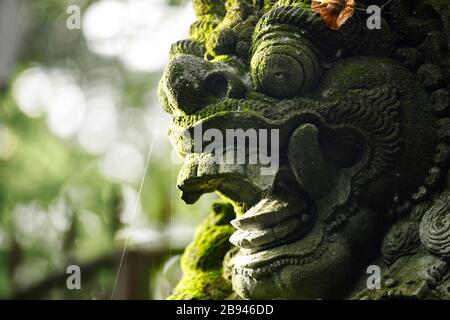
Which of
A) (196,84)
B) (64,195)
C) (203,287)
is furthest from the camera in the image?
(64,195)

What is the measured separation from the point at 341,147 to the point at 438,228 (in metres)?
0.57

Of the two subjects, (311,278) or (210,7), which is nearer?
(311,278)

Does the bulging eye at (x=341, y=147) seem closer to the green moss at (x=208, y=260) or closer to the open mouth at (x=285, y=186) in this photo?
the open mouth at (x=285, y=186)

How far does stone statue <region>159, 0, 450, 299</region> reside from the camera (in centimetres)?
337

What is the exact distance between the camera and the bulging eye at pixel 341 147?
3475 mm

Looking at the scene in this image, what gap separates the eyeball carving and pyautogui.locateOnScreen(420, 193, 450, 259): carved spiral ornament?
76 cm

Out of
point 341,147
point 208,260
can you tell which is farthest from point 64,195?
point 341,147

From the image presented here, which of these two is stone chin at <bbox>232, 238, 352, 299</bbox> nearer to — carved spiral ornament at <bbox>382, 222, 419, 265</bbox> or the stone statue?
the stone statue

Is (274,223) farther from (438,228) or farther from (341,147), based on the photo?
(438,228)

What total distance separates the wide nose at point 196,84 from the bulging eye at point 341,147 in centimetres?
42

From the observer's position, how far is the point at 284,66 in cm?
343

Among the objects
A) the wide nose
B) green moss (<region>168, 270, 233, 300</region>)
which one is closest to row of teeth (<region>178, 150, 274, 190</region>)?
the wide nose

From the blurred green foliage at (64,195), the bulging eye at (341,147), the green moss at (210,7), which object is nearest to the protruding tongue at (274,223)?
the bulging eye at (341,147)

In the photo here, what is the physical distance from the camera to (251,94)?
349cm
